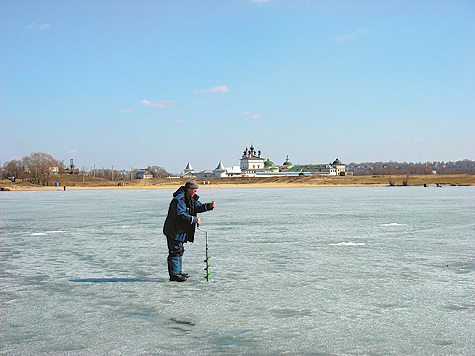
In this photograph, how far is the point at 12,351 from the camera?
4.89 m

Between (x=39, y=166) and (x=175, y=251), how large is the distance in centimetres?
11628

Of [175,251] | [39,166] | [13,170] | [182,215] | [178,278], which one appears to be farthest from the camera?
[13,170]

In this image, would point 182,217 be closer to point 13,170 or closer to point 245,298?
point 245,298

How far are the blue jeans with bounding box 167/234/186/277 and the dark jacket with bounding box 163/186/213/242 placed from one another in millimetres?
44

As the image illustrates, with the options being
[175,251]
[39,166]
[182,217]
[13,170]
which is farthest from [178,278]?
[13,170]

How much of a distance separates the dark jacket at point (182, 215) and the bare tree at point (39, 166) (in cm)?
11489

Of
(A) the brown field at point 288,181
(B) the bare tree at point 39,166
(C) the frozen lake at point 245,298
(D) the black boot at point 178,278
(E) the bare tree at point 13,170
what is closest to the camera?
(C) the frozen lake at point 245,298

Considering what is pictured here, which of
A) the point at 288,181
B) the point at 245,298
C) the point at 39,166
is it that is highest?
the point at 39,166

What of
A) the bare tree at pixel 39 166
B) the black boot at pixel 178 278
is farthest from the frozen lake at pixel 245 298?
the bare tree at pixel 39 166

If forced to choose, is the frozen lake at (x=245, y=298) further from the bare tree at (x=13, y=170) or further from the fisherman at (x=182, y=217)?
the bare tree at (x=13, y=170)

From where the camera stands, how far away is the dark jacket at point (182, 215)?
290 inches

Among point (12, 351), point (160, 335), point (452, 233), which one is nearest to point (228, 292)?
point (160, 335)

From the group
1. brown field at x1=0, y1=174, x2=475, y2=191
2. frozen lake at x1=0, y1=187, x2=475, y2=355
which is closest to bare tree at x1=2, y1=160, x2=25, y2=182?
brown field at x1=0, y1=174, x2=475, y2=191

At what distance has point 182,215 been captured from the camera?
24.1 ft
